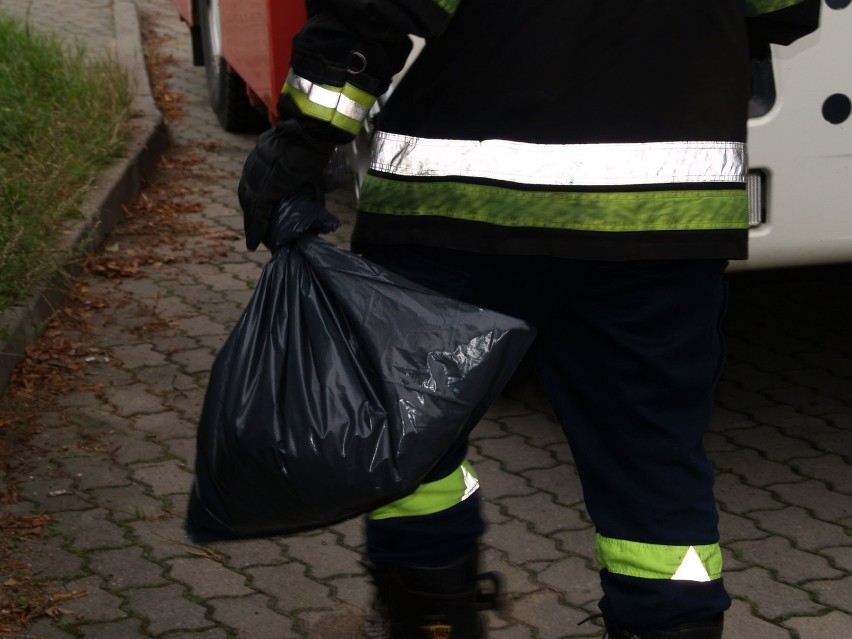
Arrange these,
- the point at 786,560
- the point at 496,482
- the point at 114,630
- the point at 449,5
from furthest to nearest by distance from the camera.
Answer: the point at 496,482, the point at 786,560, the point at 114,630, the point at 449,5

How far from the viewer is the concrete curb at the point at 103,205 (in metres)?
4.20

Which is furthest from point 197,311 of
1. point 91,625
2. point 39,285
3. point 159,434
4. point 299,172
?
point 299,172

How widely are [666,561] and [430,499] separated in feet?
1.25

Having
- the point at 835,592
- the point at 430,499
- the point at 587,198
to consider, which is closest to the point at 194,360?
the point at 835,592

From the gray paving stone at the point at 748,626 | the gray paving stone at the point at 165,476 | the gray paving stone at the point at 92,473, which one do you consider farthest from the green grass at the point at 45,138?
the gray paving stone at the point at 748,626

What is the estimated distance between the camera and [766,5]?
2.09 meters

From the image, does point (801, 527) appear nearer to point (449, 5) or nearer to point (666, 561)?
point (666, 561)

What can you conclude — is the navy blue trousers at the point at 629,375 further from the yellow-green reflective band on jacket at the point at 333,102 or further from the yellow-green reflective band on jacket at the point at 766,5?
the yellow-green reflective band on jacket at the point at 766,5

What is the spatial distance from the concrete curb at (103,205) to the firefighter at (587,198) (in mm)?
2294

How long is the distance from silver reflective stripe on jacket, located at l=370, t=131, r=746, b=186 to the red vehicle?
2.67 metres

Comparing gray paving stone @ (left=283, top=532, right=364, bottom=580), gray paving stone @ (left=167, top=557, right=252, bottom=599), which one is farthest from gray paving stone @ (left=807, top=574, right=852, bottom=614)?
gray paving stone @ (left=167, top=557, right=252, bottom=599)

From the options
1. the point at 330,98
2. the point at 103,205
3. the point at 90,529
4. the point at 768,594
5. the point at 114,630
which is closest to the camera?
the point at 330,98

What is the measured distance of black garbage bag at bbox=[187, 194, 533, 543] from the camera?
194 cm

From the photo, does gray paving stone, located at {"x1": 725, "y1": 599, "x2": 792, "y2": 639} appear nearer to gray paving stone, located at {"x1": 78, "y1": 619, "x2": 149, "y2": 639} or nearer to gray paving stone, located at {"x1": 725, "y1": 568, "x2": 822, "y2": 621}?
gray paving stone, located at {"x1": 725, "y1": 568, "x2": 822, "y2": 621}
